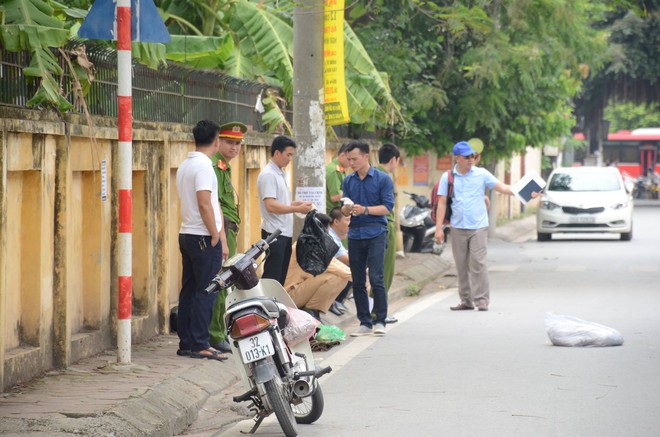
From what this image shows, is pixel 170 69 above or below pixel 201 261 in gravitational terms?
above

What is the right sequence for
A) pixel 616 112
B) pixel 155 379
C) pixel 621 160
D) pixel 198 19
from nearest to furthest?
pixel 155 379 → pixel 198 19 → pixel 621 160 → pixel 616 112

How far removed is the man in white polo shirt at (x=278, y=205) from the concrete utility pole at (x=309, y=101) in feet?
3.75

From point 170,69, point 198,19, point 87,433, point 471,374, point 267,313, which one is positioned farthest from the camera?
point 198,19

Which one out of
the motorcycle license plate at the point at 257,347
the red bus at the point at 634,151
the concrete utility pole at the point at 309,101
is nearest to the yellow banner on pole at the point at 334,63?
the concrete utility pole at the point at 309,101

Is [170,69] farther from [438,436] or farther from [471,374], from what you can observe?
[438,436]

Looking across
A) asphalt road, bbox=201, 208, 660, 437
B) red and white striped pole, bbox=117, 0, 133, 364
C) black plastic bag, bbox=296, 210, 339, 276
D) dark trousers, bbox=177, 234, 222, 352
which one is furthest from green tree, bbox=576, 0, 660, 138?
red and white striped pole, bbox=117, 0, 133, 364

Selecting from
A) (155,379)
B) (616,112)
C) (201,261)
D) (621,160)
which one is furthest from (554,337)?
(616,112)

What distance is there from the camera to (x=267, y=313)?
7516 mm

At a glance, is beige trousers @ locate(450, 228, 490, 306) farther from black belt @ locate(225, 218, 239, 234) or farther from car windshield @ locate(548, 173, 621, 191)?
car windshield @ locate(548, 173, 621, 191)

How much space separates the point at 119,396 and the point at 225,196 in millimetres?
3110

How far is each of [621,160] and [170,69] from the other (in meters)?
60.1

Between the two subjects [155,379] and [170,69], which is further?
[170,69]

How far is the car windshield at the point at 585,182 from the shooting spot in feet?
94.2

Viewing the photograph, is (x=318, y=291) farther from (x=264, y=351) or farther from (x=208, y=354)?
(x=264, y=351)
